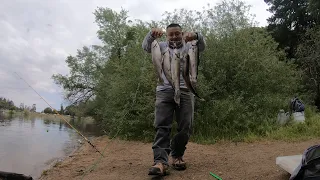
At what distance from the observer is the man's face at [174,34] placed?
4129 mm

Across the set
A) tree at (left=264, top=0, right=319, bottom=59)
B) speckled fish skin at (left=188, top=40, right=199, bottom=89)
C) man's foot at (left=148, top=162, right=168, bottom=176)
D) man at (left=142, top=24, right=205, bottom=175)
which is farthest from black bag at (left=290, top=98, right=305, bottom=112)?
tree at (left=264, top=0, right=319, bottom=59)

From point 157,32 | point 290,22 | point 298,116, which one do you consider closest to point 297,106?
point 298,116


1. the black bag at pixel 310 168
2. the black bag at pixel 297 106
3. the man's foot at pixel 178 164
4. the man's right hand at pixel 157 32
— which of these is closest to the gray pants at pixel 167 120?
the man's foot at pixel 178 164

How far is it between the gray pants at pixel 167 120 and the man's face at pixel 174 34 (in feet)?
2.35

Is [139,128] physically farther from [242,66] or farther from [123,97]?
[242,66]

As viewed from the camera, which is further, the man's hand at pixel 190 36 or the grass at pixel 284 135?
the grass at pixel 284 135

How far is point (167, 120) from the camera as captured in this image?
13.1 feet

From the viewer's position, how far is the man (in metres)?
3.94

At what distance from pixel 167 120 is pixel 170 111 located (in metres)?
0.13

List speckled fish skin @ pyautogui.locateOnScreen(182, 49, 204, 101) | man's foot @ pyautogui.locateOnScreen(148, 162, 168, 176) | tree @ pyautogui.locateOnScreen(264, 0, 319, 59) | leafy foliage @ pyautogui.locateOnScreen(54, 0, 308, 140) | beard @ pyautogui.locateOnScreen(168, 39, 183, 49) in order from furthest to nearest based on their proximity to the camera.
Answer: tree @ pyautogui.locateOnScreen(264, 0, 319, 59) → leafy foliage @ pyautogui.locateOnScreen(54, 0, 308, 140) → beard @ pyautogui.locateOnScreen(168, 39, 183, 49) → speckled fish skin @ pyautogui.locateOnScreen(182, 49, 204, 101) → man's foot @ pyautogui.locateOnScreen(148, 162, 168, 176)

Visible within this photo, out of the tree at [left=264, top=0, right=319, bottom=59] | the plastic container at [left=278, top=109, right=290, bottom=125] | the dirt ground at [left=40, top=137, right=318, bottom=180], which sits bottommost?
the dirt ground at [left=40, top=137, right=318, bottom=180]

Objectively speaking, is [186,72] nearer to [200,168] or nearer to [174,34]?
[174,34]

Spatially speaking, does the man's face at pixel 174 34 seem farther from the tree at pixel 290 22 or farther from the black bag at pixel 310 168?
the tree at pixel 290 22

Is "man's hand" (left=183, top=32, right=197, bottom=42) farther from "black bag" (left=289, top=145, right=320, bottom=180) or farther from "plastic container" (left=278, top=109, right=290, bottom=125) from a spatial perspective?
"plastic container" (left=278, top=109, right=290, bottom=125)
